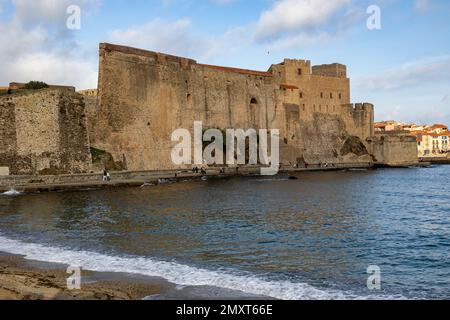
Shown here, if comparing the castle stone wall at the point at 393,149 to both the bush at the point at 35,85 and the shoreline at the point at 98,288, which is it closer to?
the bush at the point at 35,85

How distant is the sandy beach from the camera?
600 cm

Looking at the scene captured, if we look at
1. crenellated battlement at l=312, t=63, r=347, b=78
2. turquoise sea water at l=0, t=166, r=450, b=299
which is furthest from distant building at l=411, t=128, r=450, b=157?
turquoise sea water at l=0, t=166, r=450, b=299

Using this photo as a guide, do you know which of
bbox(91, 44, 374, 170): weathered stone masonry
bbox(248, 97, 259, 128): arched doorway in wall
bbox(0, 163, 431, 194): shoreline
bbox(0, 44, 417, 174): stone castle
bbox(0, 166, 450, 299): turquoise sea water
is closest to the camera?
bbox(0, 166, 450, 299): turquoise sea water

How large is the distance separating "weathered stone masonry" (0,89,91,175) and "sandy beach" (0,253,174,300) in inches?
604

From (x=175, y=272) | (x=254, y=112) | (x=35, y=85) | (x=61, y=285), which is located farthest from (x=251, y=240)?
(x=254, y=112)

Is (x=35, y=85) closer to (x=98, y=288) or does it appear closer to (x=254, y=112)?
(x=254, y=112)

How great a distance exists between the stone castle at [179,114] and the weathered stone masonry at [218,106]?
0.21 ft

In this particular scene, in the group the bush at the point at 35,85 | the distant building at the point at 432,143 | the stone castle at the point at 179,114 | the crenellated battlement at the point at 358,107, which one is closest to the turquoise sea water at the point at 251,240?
the stone castle at the point at 179,114

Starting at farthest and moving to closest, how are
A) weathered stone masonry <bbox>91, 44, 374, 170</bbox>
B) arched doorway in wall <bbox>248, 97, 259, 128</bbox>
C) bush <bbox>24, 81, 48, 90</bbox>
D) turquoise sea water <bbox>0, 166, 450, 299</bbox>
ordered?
arched doorway in wall <bbox>248, 97, 259, 128</bbox>, weathered stone masonry <bbox>91, 44, 374, 170</bbox>, bush <bbox>24, 81, 48, 90</bbox>, turquoise sea water <bbox>0, 166, 450, 299</bbox>

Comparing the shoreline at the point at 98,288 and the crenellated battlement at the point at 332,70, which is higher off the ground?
the crenellated battlement at the point at 332,70

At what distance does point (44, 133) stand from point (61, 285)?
710 inches

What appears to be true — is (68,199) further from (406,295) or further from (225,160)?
(225,160)

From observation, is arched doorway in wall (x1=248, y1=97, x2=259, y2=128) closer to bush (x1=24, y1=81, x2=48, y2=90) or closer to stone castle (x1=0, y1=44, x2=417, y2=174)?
stone castle (x1=0, y1=44, x2=417, y2=174)

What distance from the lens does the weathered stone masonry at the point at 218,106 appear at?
2944 centimetres
